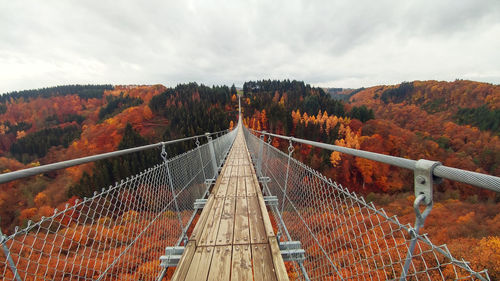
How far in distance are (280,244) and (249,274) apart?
2.04ft

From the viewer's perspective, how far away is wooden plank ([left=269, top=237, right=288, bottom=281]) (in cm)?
210

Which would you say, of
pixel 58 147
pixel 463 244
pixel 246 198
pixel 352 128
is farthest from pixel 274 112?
pixel 58 147

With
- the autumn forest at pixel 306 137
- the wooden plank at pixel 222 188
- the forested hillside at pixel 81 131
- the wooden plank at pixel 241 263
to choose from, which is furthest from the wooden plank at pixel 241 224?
the autumn forest at pixel 306 137

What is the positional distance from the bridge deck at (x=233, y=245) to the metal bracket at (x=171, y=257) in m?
0.18

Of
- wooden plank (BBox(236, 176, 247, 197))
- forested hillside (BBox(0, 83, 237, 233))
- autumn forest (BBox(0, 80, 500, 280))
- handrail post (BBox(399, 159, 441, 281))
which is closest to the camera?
handrail post (BBox(399, 159, 441, 281))

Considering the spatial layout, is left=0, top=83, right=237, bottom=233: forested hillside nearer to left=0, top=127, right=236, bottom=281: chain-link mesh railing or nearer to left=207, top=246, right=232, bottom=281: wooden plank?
left=0, top=127, right=236, bottom=281: chain-link mesh railing

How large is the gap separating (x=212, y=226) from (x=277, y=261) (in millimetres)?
1239

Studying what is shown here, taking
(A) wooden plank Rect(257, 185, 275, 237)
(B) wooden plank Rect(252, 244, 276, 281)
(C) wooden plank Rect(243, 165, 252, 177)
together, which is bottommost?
(C) wooden plank Rect(243, 165, 252, 177)

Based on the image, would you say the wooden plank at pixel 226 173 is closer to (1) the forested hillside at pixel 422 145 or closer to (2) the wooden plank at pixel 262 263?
(1) the forested hillside at pixel 422 145

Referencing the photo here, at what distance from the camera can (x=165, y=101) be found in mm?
68750

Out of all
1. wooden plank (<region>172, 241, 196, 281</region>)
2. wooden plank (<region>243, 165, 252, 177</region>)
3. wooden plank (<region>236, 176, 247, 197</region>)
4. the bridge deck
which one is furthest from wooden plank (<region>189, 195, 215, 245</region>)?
wooden plank (<region>243, 165, 252, 177</region>)

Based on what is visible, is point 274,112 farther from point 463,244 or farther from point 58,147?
point 58,147

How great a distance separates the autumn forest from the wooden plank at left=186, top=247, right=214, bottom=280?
6354 millimetres

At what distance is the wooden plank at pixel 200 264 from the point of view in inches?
86.6
